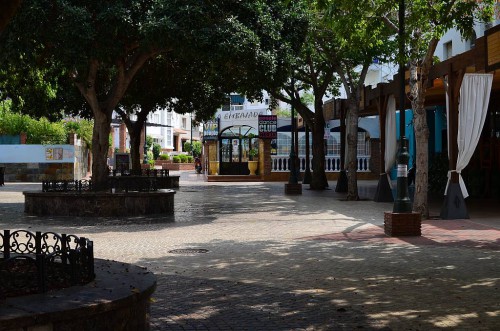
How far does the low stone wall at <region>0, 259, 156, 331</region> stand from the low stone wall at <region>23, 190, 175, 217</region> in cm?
1140

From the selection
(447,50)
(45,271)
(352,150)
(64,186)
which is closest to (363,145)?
(447,50)

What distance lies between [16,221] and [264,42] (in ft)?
25.9

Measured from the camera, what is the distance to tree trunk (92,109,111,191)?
18578 millimetres

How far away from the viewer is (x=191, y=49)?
1614 centimetres

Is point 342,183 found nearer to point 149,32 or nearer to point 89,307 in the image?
point 149,32

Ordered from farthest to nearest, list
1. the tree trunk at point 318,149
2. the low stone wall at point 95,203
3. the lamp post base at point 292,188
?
1. the tree trunk at point 318,149
2. the lamp post base at point 292,188
3. the low stone wall at point 95,203

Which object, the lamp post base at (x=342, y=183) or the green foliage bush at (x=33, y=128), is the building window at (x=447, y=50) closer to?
the lamp post base at (x=342, y=183)

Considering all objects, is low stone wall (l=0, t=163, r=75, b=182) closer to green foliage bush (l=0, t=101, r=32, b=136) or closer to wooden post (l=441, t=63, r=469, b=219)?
green foliage bush (l=0, t=101, r=32, b=136)

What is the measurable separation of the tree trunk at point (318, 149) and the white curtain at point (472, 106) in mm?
12941

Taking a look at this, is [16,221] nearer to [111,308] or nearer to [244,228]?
[244,228]

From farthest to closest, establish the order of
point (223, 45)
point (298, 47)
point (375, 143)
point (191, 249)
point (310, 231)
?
point (375, 143)
point (298, 47)
point (223, 45)
point (310, 231)
point (191, 249)

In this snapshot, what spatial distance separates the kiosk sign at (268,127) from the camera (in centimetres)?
3888

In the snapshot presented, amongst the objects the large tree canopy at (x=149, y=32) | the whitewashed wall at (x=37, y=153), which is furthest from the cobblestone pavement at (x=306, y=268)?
the whitewashed wall at (x=37, y=153)

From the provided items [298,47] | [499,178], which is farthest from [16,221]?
[499,178]
